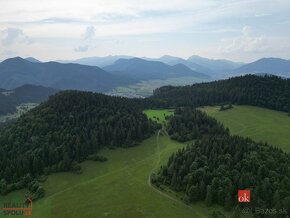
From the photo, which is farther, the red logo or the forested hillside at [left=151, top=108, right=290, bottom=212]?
the forested hillside at [left=151, top=108, right=290, bottom=212]

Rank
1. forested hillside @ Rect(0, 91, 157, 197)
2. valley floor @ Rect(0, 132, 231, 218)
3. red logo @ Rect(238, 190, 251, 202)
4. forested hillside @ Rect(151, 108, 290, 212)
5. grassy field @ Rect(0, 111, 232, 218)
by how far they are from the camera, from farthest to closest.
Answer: forested hillside @ Rect(0, 91, 157, 197)
valley floor @ Rect(0, 132, 231, 218)
grassy field @ Rect(0, 111, 232, 218)
forested hillside @ Rect(151, 108, 290, 212)
red logo @ Rect(238, 190, 251, 202)

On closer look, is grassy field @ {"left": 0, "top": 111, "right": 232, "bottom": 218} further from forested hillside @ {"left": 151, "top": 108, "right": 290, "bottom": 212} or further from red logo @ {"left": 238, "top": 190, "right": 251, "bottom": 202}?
red logo @ {"left": 238, "top": 190, "right": 251, "bottom": 202}

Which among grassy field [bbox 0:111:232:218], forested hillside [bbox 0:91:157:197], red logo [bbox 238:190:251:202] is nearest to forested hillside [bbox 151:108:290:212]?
red logo [bbox 238:190:251:202]

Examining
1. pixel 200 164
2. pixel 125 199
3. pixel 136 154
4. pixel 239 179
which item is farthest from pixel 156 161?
pixel 239 179

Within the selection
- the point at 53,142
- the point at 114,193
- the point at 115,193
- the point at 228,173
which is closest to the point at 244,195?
the point at 228,173

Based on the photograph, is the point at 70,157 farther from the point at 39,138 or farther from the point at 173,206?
the point at 173,206

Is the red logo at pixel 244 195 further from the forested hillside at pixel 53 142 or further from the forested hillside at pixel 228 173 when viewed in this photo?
the forested hillside at pixel 53 142

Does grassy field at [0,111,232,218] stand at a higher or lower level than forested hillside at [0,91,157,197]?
lower
